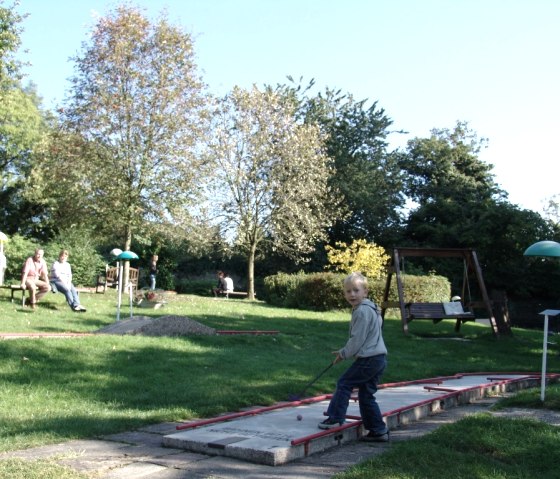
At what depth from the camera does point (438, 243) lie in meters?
39.6

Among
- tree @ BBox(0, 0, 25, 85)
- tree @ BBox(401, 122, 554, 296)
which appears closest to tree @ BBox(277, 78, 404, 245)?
tree @ BBox(401, 122, 554, 296)

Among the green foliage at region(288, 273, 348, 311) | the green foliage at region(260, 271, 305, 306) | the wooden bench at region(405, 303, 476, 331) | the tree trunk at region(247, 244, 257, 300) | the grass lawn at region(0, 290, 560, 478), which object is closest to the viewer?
the grass lawn at region(0, 290, 560, 478)

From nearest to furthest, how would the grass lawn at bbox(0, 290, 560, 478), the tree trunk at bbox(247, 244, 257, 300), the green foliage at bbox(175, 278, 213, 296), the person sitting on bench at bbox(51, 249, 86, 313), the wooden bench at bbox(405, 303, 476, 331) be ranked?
the grass lawn at bbox(0, 290, 560, 478) → the person sitting on bench at bbox(51, 249, 86, 313) → the wooden bench at bbox(405, 303, 476, 331) → the tree trunk at bbox(247, 244, 257, 300) → the green foliage at bbox(175, 278, 213, 296)

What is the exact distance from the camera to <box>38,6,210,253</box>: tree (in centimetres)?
2414

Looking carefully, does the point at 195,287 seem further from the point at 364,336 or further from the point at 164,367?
the point at 364,336

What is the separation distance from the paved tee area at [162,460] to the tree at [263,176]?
90.3ft

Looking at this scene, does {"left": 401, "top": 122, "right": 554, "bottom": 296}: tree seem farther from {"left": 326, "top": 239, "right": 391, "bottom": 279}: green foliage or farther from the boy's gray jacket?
the boy's gray jacket

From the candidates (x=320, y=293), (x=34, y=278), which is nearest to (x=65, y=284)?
(x=34, y=278)

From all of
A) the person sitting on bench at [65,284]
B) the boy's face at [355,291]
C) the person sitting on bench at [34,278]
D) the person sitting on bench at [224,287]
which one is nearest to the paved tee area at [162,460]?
the boy's face at [355,291]

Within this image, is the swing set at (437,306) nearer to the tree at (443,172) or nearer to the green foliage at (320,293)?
the green foliage at (320,293)

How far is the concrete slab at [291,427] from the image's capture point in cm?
505

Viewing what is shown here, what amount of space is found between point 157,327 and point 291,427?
6793mm

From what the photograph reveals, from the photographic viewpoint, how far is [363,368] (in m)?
5.88

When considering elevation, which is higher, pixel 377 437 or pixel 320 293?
pixel 320 293
